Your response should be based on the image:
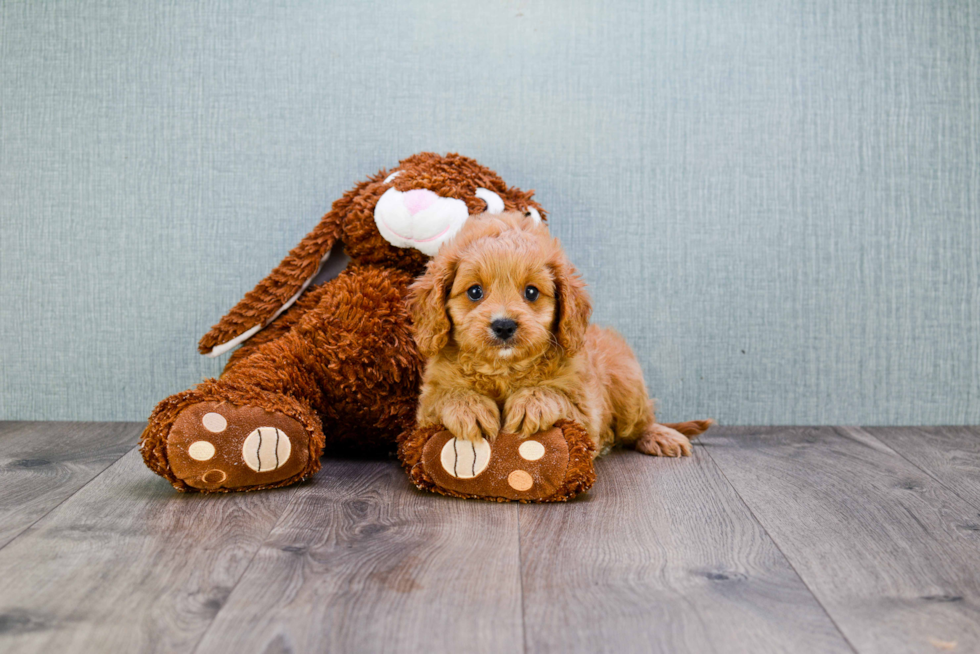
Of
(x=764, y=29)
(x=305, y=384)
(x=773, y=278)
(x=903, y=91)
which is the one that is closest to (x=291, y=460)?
(x=305, y=384)

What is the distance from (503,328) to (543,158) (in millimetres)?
879

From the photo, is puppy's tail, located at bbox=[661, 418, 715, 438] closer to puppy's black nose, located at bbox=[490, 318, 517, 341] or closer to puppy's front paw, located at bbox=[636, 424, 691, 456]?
puppy's front paw, located at bbox=[636, 424, 691, 456]

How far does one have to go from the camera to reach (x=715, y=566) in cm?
123

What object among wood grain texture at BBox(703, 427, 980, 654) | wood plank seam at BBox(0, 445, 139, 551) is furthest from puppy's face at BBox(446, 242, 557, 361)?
wood plank seam at BBox(0, 445, 139, 551)

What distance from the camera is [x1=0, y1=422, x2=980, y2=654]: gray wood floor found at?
1.01 m

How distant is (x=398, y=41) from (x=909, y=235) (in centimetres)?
149

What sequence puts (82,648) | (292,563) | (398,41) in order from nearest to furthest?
(82,648), (292,563), (398,41)

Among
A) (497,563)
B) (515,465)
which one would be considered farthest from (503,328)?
(497,563)

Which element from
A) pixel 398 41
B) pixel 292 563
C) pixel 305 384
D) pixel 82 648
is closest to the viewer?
pixel 82 648

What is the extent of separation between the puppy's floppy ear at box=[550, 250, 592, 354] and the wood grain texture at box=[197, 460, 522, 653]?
33cm

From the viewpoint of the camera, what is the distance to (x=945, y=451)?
2.01 meters

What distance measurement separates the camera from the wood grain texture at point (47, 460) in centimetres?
150

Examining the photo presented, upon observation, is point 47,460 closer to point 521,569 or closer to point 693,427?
Answer: point 521,569

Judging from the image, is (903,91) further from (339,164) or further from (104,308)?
(104,308)
